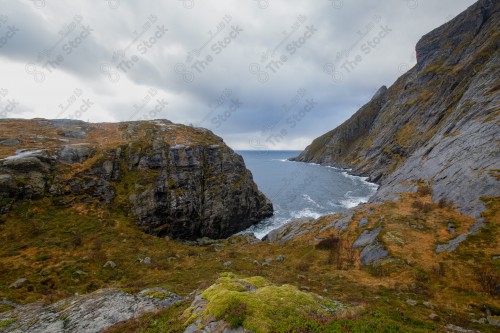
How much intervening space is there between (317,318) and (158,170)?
2419 inches

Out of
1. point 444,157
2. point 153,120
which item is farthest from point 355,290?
point 153,120

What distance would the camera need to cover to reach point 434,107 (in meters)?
139

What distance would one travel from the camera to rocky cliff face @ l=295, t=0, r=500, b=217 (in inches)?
1773

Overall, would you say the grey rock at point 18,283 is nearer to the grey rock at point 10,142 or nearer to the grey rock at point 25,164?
the grey rock at point 25,164

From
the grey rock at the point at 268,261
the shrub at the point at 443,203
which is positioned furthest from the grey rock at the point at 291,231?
the shrub at the point at 443,203

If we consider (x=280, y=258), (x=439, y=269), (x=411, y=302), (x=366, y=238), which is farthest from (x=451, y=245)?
(x=280, y=258)

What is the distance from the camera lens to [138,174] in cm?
6381

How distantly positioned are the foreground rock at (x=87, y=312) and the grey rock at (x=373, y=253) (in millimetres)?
25659

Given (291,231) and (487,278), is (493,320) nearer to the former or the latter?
(487,278)

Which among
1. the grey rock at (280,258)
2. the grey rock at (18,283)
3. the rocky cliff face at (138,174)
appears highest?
the rocky cliff face at (138,174)

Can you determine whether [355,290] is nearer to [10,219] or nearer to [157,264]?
A: [157,264]

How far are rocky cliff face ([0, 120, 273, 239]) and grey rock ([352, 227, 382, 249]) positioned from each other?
4103 cm

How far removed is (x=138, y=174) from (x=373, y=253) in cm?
5543

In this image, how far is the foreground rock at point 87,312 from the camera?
15547mm
